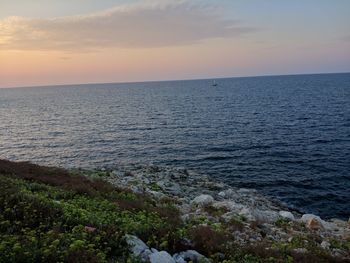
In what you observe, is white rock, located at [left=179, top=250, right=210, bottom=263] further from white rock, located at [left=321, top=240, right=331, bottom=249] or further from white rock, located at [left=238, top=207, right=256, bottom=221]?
white rock, located at [left=238, top=207, right=256, bottom=221]

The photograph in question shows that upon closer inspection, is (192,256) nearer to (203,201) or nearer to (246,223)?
(246,223)

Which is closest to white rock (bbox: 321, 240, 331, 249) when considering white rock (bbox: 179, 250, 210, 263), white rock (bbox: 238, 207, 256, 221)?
white rock (bbox: 238, 207, 256, 221)

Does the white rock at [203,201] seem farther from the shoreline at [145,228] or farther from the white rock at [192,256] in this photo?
the white rock at [192,256]

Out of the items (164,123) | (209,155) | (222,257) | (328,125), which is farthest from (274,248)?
(164,123)

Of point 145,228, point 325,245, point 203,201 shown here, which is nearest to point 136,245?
point 145,228

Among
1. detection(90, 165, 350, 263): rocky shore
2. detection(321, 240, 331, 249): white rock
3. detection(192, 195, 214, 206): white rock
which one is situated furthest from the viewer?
detection(192, 195, 214, 206): white rock

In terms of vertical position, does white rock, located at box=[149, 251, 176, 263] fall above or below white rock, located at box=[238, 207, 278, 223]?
above

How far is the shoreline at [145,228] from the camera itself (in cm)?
956

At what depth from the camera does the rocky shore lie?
44.8ft

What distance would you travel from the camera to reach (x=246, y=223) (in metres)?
17.7

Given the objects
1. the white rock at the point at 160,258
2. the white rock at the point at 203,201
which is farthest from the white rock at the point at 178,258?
the white rock at the point at 203,201

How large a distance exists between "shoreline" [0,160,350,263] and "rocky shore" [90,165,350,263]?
5 cm

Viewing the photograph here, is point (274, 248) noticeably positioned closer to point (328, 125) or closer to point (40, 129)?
point (328, 125)

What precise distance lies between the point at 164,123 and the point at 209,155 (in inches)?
1204
